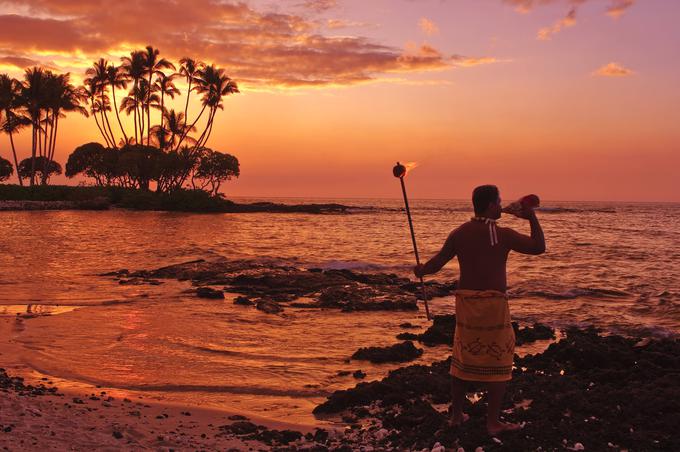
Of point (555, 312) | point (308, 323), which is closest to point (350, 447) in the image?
point (308, 323)

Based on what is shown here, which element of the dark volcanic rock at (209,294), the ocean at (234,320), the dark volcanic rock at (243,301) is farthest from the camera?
the dark volcanic rock at (209,294)

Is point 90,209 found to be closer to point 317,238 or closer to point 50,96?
point 50,96

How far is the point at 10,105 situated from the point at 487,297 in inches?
2683

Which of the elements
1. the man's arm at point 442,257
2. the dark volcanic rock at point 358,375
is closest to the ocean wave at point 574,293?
the dark volcanic rock at point 358,375

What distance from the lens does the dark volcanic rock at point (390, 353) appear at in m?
8.34

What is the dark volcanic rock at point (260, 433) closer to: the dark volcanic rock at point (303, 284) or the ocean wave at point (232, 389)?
the ocean wave at point (232, 389)

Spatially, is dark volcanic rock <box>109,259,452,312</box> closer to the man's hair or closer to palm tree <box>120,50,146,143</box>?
the man's hair

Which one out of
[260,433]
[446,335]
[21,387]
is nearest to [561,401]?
[260,433]

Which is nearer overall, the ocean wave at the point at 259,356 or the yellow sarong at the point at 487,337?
the yellow sarong at the point at 487,337

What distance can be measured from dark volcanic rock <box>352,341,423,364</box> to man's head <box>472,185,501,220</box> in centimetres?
405

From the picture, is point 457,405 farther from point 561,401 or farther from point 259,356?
point 259,356

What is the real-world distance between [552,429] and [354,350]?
445cm

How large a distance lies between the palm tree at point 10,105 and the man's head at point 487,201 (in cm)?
6685

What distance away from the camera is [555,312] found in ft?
41.9
